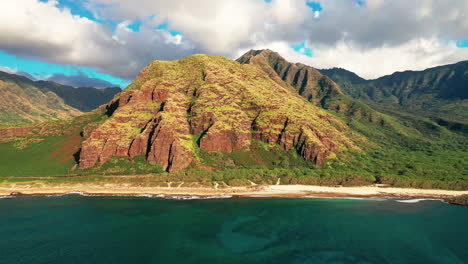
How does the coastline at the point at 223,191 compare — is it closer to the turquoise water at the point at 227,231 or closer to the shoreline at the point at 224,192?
the shoreline at the point at 224,192

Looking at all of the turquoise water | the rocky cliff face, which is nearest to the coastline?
the turquoise water

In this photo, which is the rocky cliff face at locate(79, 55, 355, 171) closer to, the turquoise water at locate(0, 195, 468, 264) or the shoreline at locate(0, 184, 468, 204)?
the shoreline at locate(0, 184, 468, 204)

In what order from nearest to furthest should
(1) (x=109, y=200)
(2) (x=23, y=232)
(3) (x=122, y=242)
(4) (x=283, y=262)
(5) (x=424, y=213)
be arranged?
(4) (x=283, y=262), (3) (x=122, y=242), (2) (x=23, y=232), (5) (x=424, y=213), (1) (x=109, y=200)

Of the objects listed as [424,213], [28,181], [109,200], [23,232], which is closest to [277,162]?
[424,213]

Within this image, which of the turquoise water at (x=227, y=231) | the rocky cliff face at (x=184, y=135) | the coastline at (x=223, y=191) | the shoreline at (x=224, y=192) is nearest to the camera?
the turquoise water at (x=227, y=231)

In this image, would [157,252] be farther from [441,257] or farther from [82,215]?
[441,257]

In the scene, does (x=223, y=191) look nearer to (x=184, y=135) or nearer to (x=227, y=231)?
(x=227, y=231)

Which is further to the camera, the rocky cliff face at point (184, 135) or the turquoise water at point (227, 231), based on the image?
the rocky cliff face at point (184, 135)

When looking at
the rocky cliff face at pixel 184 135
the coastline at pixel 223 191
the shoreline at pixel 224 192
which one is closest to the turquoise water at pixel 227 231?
the shoreline at pixel 224 192
